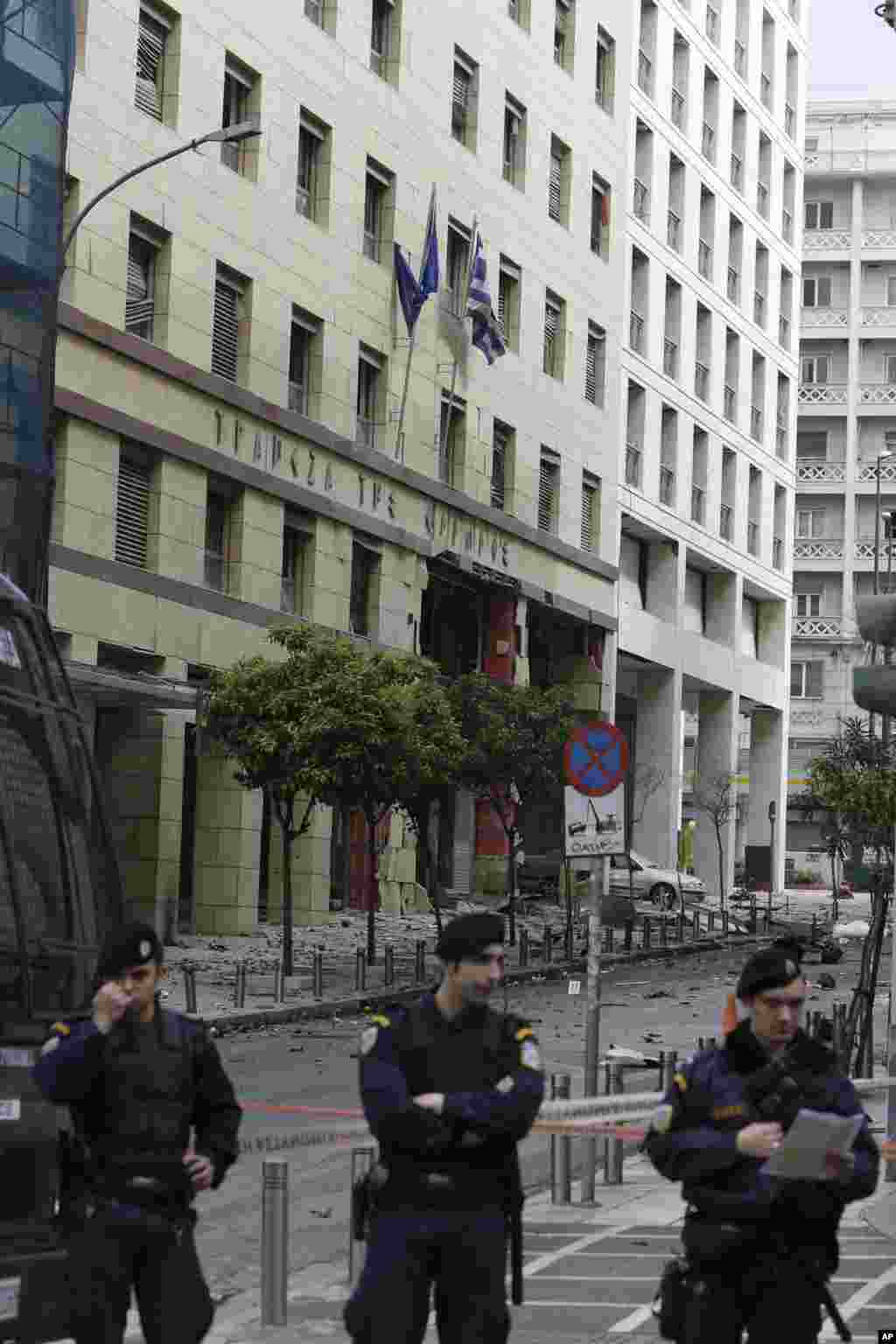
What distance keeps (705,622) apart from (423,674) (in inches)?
1214

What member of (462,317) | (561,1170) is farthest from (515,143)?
(561,1170)

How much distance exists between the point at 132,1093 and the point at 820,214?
289ft

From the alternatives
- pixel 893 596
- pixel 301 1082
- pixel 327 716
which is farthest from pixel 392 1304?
pixel 327 716

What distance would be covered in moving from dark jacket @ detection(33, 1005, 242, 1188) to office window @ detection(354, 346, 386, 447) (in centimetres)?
3696

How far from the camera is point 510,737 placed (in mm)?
39500

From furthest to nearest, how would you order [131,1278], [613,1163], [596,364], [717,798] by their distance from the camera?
[717,798]
[596,364]
[613,1163]
[131,1278]

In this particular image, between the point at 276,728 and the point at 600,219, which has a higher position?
the point at 600,219

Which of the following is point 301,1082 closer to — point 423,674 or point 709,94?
point 423,674

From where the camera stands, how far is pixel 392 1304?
262 inches

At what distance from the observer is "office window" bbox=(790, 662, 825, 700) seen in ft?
297

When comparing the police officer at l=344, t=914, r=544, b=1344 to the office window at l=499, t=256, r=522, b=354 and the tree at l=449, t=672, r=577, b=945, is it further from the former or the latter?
the office window at l=499, t=256, r=522, b=354

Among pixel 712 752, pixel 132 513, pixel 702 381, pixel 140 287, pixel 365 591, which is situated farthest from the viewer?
pixel 712 752

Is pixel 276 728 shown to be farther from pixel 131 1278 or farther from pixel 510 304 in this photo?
pixel 131 1278

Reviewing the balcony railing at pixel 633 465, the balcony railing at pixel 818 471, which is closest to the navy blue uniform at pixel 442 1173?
the balcony railing at pixel 633 465
